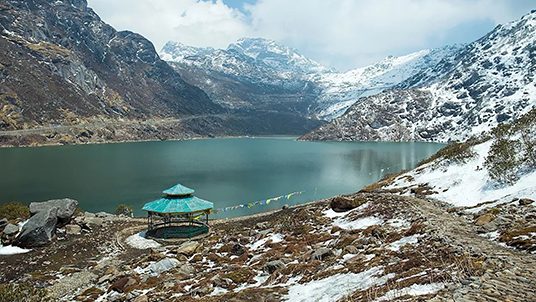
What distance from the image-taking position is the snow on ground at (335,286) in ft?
45.0

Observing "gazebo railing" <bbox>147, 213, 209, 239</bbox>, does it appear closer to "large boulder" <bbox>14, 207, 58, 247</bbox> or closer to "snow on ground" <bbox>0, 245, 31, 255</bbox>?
"large boulder" <bbox>14, 207, 58, 247</bbox>

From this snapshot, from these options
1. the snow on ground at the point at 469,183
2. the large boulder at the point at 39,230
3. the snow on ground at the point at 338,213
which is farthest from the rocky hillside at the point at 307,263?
the snow on ground at the point at 469,183

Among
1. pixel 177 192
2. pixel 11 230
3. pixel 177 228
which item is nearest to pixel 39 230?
pixel 11 230

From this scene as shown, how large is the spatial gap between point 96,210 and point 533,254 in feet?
221

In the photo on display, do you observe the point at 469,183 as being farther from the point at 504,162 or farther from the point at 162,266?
the point at 162,266

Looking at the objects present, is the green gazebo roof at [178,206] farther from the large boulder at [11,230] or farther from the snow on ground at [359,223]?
the snow on ground at [359,223]

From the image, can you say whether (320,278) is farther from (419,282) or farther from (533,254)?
(533,254)

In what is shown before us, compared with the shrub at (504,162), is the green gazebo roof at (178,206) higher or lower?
lower

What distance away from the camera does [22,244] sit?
3462 centimetres

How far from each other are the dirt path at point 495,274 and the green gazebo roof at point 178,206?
26.4m

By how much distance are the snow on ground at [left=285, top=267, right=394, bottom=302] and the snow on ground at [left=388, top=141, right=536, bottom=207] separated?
43.8 ft

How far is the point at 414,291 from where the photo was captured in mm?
11211

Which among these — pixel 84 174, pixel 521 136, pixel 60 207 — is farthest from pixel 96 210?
pixel 521 136

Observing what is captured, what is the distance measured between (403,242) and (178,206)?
26.1 meters
